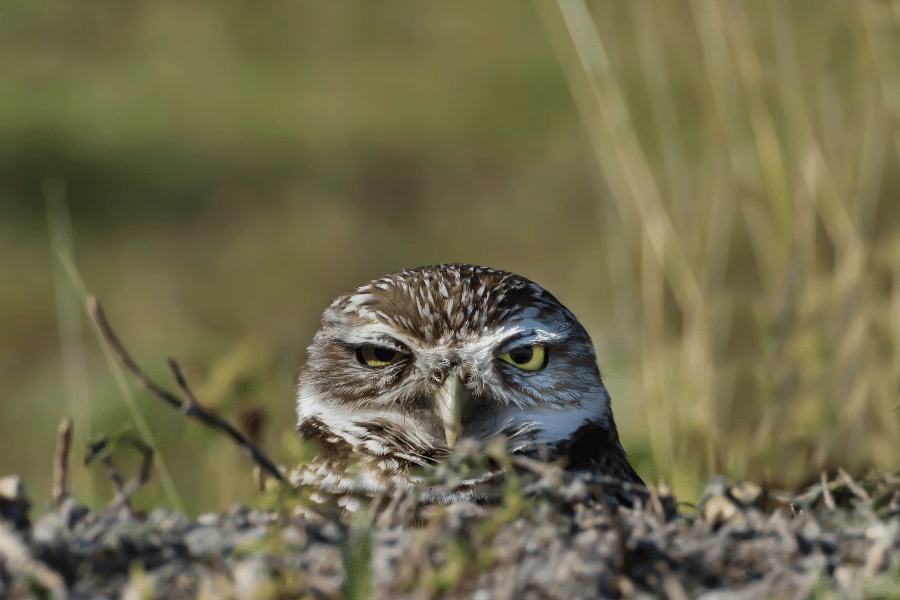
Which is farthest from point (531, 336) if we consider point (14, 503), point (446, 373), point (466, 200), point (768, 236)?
point (466, 200)

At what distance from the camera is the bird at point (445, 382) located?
224 centimetres

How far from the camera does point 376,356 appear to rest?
2.42 metres

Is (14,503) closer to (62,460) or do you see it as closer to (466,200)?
(62,460)

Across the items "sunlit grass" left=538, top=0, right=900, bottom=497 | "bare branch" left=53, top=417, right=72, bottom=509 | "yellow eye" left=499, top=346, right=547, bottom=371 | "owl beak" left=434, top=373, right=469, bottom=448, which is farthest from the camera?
"sunlit grass" left=538, top=0, right=900, bottom=497

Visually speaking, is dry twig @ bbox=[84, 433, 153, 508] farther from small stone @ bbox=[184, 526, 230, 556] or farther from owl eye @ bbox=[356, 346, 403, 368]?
owl eye @ bbox=[356, 346, 403, 368]

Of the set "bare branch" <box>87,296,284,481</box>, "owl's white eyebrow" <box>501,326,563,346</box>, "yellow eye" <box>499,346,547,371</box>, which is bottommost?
"yellow eye" <box>499,346,547,371</box>

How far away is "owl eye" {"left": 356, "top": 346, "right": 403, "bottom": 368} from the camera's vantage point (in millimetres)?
2396

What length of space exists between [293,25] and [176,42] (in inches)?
59.4

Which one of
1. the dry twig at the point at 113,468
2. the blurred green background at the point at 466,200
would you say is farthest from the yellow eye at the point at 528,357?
the dry twig at the point at 113,468

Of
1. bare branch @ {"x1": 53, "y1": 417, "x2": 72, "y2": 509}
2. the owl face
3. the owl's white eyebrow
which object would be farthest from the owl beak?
bare branch @ {"x1": 53, "y1": 417, "x2": 72, "y2": 509}

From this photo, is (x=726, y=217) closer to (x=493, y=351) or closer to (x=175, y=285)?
(x=493, y=351)

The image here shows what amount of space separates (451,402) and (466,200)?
7320 mm

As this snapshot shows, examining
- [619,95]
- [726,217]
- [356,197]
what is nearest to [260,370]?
[619,95]

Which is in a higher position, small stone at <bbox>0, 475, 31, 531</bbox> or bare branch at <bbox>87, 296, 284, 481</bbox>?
bare branch at <bbox>87, 296, 284, 481</bbox>
